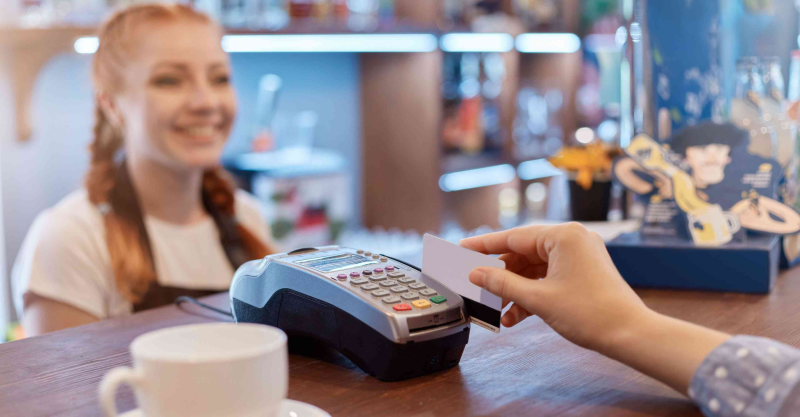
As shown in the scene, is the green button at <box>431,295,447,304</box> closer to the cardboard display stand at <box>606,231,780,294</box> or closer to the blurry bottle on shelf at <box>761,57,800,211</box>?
the cardboard display stand at <box>606,231,780,294</box>

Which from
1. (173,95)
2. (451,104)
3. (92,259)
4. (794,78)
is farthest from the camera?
(451,104)

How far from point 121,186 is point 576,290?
118 centimetres

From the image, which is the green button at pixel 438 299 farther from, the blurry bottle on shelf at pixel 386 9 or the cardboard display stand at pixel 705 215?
the blurry bottle on shelf at pixel 386 9

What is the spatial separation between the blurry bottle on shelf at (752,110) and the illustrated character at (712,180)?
0.03 m

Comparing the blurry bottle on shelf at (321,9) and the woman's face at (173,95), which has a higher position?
the blurry bottle on shelf at (321,9)

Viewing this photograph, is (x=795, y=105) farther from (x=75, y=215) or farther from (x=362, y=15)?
(x=362, y=15)

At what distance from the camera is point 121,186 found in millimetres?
1506

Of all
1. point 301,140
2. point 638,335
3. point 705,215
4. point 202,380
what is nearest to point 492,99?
point 301,140

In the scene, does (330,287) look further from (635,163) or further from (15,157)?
(15,157)

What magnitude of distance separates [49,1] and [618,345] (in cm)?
177

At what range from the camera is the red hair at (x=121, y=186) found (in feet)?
4.63

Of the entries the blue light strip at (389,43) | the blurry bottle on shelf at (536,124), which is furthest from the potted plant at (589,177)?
the blurry bottle on shelf at (536,124)

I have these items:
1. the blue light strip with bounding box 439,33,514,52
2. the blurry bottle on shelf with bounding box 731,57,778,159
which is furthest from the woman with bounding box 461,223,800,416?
the blue light strip with bounding box 439,33,514,52

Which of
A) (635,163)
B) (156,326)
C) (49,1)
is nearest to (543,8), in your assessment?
(49,1)
